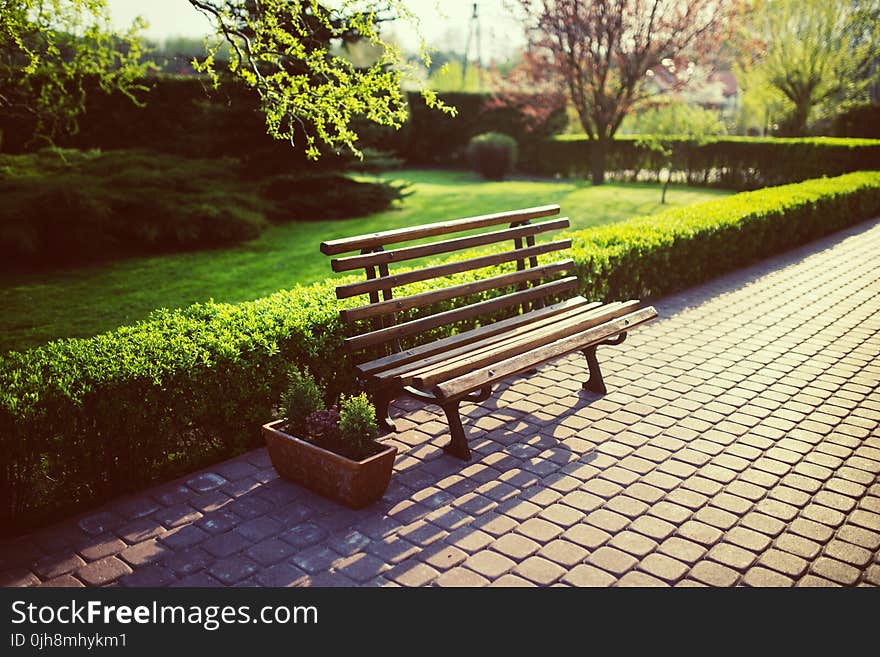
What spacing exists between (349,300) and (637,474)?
104 inches

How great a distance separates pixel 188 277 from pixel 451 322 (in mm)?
6336

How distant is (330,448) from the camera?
13.9 feet

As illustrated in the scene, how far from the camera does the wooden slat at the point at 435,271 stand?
15.6 feet

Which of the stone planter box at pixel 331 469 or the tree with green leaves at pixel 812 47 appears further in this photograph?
the tree with green leaves at pixel 812 47

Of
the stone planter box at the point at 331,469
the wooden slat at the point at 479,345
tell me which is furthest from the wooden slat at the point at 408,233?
the stone planter box at the point at 331,469

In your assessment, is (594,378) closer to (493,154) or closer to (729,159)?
(729,159)

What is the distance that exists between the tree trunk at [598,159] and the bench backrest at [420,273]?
55.3 feet

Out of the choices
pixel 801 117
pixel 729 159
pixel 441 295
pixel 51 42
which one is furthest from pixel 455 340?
pixel 801 117

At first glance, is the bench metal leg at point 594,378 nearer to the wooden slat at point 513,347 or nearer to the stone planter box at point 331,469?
the wooden slat at point 513,347

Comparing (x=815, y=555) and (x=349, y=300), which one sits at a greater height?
(x=349, y=300)

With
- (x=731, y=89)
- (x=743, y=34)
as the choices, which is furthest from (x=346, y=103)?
(x=731, y=89)

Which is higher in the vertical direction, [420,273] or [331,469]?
[420,273]

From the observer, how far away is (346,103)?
6.96 m

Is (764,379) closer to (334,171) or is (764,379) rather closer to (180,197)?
(180,197)
